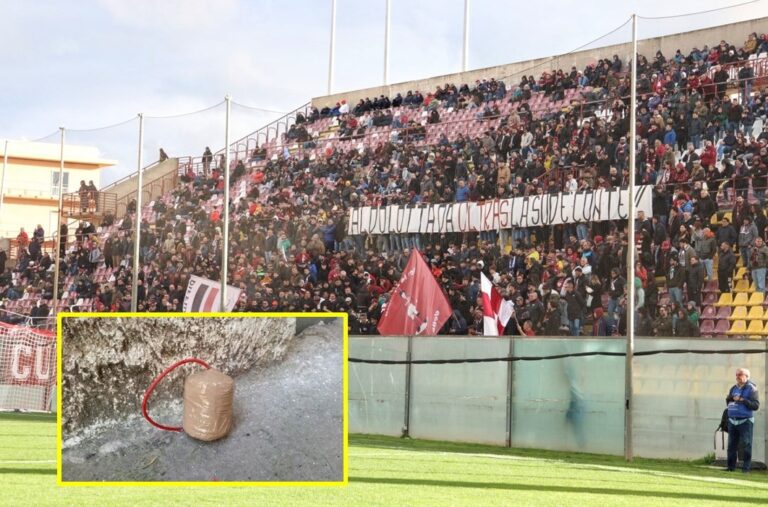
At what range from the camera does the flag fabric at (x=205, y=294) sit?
3400cm

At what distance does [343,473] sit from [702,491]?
10704mm

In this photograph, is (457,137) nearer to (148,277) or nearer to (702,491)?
(148,277)

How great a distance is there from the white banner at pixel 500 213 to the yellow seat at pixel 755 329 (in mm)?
3456

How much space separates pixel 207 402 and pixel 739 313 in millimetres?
24282

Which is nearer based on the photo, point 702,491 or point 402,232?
point 702,491

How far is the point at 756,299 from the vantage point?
1023 inches

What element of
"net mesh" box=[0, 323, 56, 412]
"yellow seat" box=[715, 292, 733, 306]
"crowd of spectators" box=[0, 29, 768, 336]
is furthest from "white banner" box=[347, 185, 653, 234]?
"net mesh" box=[0, 323, 56, 412]

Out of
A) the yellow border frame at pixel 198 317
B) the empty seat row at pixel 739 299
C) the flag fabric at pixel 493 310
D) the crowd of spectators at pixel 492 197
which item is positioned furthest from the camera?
the flag fabric at pixel 493 310

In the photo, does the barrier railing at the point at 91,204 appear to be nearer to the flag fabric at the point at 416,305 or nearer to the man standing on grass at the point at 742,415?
the flag fabric at the point at 416,305

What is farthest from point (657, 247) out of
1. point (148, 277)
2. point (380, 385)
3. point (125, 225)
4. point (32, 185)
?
point (32, 185)

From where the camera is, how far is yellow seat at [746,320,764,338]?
85.4 feet

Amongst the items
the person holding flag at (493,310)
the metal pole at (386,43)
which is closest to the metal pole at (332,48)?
the metal pole at (386,43)

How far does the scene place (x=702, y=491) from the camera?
13703 millimetres

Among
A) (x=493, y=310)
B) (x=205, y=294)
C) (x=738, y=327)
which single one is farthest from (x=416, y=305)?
(x=205, y=294)
